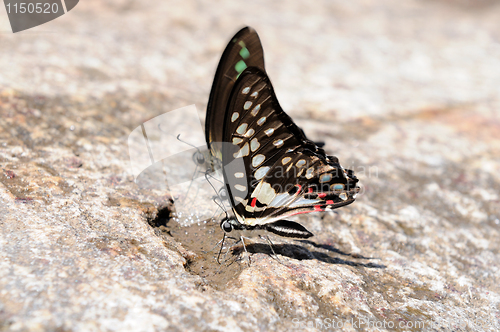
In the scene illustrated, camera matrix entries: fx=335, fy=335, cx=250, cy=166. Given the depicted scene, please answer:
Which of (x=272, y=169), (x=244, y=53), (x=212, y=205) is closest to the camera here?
(x=272, y=169)

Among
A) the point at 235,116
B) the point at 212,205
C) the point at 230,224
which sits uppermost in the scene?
the point at 235,116

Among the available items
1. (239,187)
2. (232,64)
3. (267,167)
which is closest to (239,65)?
(232,64)

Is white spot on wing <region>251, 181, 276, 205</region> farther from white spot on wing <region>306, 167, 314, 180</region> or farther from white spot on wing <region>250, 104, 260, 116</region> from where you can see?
white spot on wing <region>250, 104, 260, 116</region>

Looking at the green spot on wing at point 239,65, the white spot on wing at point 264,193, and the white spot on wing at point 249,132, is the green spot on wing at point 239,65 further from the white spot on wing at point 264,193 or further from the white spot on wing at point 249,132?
the white spot on wing at point 264,193

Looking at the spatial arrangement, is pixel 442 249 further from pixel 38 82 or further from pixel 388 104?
pixel 38 82

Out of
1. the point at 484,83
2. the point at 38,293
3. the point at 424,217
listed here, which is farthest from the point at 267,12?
the point at 38,293

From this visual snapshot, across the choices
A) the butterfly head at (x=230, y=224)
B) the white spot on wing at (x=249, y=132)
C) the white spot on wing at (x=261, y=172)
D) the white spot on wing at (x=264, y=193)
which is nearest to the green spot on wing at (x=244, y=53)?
the white spot on wing at (x=249, y=132)

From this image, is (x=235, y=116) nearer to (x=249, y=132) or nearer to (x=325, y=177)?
(x=249, y=132)
